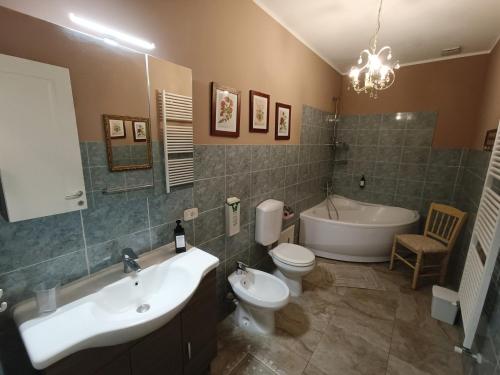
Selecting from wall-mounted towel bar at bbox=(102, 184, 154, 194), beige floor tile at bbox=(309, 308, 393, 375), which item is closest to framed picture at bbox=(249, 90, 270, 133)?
wall-mounted towel bar at bbox=(102, 184, 154, 194)

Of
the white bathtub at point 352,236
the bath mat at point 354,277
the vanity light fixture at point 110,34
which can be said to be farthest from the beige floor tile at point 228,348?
the vanity light fixture at point 110,34

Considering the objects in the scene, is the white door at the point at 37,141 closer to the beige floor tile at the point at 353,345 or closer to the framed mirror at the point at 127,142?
the framed mirror at the point at 127,142

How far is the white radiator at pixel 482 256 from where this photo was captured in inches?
45.9

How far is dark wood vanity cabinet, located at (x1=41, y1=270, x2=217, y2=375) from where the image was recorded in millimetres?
843

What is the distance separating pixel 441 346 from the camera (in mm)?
1768

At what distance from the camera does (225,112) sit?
1721mm

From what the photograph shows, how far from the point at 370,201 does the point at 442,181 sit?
933mm

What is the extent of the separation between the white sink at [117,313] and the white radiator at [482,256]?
145cm

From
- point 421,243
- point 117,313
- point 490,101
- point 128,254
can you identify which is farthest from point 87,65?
point 490,101

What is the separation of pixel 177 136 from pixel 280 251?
4.98 feet

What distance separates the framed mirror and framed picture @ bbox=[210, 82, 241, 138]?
50 cm

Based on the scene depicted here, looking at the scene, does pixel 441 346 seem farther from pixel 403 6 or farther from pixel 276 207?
pixel 403 6

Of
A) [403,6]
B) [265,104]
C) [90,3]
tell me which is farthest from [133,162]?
[403,6]

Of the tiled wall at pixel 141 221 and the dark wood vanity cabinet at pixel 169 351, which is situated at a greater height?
the tiled wall at pixel 141 221
